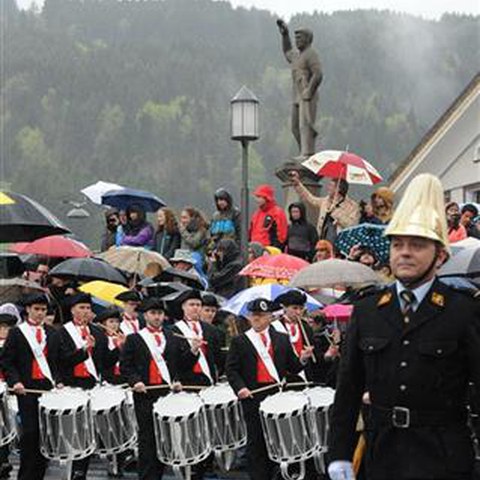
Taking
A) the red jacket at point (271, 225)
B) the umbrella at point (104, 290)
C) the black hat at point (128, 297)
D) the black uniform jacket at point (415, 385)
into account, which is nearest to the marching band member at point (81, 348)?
A: the black hat at point (128, 297)

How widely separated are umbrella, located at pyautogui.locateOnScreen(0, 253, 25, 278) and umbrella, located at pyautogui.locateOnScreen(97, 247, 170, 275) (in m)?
1.66

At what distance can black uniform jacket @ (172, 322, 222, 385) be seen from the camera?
11.2 m

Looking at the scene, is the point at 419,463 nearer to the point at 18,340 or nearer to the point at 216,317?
the point at 18,340

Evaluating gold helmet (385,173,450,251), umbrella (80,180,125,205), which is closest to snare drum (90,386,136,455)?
gold helmet (385,173,450,251)

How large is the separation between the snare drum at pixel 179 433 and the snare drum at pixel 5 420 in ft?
4.68

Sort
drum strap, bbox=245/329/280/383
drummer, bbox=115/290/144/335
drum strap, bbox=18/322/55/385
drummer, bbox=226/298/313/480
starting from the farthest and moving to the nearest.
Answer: drummer, bbox=115/290/144/335, drum strap, bbox=18/322/55/385, drum strap, bbox=245/329/280/383, drummer, bbox=226/298/313/480

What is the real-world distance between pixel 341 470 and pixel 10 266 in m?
12.0

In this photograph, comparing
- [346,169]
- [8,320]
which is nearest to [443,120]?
[346,169]

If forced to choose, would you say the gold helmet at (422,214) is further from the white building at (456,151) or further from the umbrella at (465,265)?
the white building at (456,151)

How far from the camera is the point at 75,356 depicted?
1130cm

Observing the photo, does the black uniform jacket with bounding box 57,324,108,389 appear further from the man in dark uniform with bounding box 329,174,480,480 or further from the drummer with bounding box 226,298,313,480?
the man in dark uniform with bounding box 329,174,480,480

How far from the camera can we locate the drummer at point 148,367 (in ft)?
35.2

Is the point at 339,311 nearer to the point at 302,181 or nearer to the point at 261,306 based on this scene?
the point at 261,306

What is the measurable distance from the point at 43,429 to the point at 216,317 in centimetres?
302
